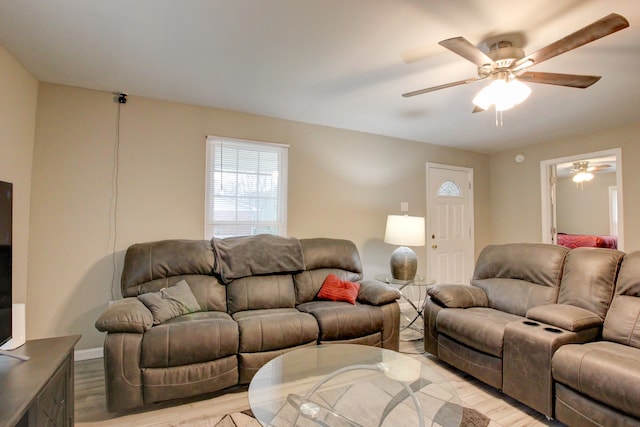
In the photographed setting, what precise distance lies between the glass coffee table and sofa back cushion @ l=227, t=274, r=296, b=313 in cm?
79

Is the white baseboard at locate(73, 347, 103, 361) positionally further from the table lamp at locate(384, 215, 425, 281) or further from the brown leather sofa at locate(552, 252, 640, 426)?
the brown leather sofa at locate(552, 252, 640, 426)

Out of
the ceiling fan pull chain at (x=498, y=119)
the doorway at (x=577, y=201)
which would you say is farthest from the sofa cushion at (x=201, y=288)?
the doorway at (x=577, y=201)

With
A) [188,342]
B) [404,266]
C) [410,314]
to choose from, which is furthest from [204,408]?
[410,314]

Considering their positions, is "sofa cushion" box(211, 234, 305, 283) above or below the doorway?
below

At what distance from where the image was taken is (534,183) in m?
4.69

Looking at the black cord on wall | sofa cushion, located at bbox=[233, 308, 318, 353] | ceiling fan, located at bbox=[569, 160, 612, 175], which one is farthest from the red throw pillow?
ceiling fan, located at bbox=[569, 160, 612, 175]

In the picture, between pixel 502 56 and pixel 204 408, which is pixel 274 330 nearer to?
pixel 204 408

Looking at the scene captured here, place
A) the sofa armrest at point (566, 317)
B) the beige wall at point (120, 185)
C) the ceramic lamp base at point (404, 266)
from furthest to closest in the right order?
the ceramic lamp base at point (404, 266) < the beige wall at point (120, 185) < the sofa armrest at point (566, 317)

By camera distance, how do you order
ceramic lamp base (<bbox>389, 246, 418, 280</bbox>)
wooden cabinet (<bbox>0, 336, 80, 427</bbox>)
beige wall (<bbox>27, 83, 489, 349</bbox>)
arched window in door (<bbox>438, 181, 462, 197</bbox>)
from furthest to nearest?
arched window in door (<bbox>438, 181, 462, 197</bbox>)
ceramic lamp base (<bbox>389, 246, 418, 280</bbox>)
beige wall (<bbox>27, 83, 489, 349</bbox>)
wooden cabinet (<bbox>0, 336, 80, 427</bbox>)

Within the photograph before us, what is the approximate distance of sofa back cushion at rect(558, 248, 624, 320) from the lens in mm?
2281

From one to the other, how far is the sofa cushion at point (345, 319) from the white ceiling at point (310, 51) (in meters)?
1.94

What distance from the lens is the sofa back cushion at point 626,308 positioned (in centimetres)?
202

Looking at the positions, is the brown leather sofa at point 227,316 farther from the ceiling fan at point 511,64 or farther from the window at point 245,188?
the ceiling fan at point 511,64

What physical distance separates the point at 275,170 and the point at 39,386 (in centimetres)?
274
